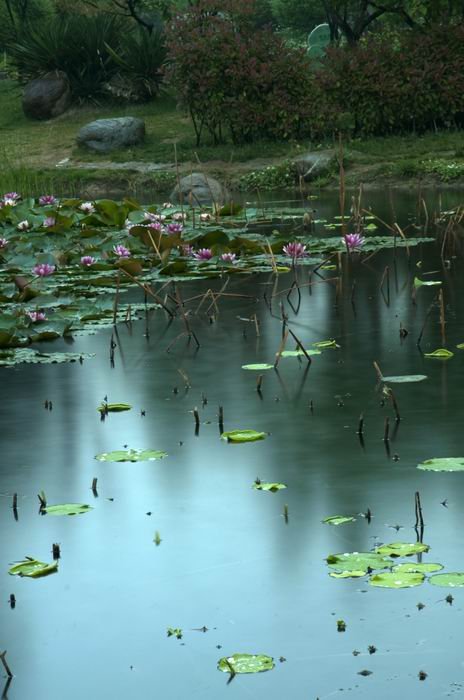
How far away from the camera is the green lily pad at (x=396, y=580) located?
13.1ft

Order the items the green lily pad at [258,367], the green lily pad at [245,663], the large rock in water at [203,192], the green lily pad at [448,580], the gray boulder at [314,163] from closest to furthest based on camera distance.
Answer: the green lily pad at [245,663]
the green lily pad at [448,580]
the green lily pad at [258,367]
the large rock in water at [203,192]
the gray boulder at [314,163]

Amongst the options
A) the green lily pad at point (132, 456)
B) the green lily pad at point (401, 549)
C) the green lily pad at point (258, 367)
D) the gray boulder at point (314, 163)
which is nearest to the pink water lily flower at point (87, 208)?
the green lily pad at point (258, 367)

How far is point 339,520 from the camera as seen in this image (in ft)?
15.1

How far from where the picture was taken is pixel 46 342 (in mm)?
A: 8422

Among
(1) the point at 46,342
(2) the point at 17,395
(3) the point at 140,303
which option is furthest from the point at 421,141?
(2) the point at 17,395

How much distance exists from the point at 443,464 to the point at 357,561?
1.11 m

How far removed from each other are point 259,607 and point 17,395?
10.5ft

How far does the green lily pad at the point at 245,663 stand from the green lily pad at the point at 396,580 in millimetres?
563

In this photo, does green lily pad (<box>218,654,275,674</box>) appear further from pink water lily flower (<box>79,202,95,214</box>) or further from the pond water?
pink water lily flower (<box>79,202,95,214</box>)

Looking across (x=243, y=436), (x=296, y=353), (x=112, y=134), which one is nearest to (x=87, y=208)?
(x=296, y=353)

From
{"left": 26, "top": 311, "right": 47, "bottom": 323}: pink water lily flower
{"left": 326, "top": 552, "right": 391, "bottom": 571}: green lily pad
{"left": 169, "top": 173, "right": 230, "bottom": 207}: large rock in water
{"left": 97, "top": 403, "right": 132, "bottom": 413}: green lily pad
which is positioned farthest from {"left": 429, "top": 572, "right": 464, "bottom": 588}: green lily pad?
{"left": 169, "top": 173, "right": 230, "bottom": 207}: large rock in water

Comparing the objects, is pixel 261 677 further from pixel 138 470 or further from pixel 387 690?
pixel 138 470

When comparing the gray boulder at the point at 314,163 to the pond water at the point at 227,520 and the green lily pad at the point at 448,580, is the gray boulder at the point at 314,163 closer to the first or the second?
the pond water at the point at 227,520

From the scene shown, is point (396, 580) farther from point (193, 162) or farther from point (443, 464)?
point (193, 162)
